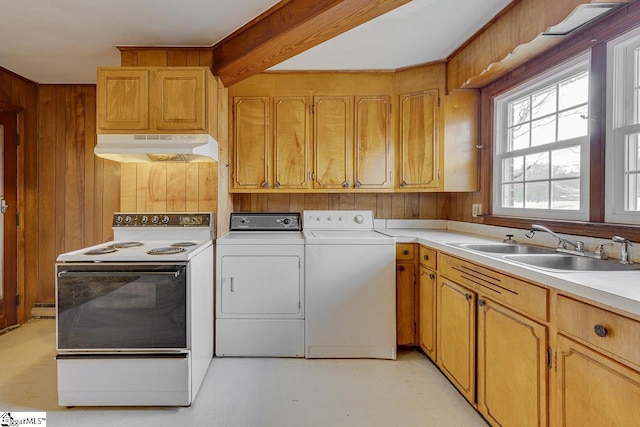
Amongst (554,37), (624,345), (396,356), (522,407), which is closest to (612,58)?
(554,37)

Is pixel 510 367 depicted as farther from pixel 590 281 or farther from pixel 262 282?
pixel 262 282

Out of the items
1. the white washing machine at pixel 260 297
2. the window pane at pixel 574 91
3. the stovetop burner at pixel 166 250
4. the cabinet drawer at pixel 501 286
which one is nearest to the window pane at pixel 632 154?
the window pane at pixel 574 91

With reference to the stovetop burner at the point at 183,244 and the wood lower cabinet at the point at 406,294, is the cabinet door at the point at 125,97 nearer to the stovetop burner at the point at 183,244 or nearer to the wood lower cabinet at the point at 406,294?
the stovetop burner at the point at 183,244

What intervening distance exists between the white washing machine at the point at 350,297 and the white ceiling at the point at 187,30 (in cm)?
140

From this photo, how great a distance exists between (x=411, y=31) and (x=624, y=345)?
200 cm

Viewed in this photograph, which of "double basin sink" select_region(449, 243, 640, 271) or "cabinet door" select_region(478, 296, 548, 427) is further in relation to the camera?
"double basin sink" select_region(449, 243, 640, 271)

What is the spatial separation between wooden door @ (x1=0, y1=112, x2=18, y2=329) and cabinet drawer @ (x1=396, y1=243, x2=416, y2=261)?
11.1 ft

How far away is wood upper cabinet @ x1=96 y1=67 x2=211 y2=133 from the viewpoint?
2086 millimetres

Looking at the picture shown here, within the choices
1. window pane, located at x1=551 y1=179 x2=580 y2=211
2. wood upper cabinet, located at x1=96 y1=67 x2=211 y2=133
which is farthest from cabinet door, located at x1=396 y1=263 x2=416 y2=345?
wood upper cabinet, located at x1=96 y1=67 x2=211 y2=133

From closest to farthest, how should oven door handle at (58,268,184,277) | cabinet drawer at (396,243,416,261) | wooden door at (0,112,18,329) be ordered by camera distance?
oven door handle at (58,268,184,277), cabinet drawer at (396,243,416,261), wooden door at (0,112,18,329)

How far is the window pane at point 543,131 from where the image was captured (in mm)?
1976

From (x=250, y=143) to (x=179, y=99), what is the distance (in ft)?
2.24

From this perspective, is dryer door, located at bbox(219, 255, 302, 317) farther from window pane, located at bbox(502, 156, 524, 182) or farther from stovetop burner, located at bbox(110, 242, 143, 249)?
window pane, located at bbox(502, 156, 524, 182)

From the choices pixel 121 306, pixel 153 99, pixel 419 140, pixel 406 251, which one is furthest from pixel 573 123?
pixel 121 306
